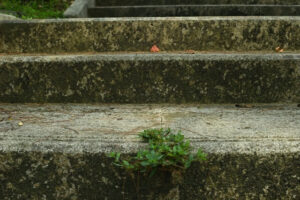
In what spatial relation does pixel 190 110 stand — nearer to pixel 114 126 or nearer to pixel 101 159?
pixel 114 126

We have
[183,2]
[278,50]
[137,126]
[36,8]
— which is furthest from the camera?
[36,8]

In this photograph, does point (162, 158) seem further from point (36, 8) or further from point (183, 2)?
point (36, 8)

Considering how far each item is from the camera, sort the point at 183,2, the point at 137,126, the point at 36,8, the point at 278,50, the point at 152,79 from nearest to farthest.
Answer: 1. the point at 137,126
2. the point at 152,79
3. the point at 278,50
4. the point at 183,2
5. the point at 36,8

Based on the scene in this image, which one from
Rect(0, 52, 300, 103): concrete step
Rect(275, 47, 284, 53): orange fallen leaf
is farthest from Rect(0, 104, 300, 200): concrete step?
Rect(275, 47, 284, 53): orange fallen leaf

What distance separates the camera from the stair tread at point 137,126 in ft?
4.25

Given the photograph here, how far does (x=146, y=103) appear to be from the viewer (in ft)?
6.58

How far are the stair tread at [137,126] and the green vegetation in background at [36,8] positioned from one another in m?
2.19

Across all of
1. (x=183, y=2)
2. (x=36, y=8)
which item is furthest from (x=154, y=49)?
(x=36, y=8)

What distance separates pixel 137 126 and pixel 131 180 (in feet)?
1.23

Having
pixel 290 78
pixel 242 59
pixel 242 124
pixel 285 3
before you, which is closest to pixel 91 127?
pixel 242 124

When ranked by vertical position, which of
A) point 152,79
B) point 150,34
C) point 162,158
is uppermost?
point 150,34

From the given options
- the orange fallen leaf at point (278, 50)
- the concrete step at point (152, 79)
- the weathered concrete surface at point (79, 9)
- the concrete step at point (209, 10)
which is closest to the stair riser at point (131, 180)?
the concrete step at point (152, 79)

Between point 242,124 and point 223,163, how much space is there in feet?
1.31

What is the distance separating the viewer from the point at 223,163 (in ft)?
4.11
